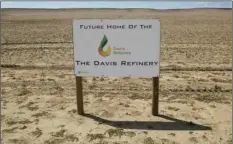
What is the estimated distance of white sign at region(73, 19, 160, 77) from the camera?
6.41m

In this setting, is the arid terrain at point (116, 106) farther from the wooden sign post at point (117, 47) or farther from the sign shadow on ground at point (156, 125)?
the wooden sign post at point (117, 47)

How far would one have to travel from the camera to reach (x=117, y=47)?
6551mm

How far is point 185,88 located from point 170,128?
8.49ft

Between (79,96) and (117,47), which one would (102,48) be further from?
(79,96)

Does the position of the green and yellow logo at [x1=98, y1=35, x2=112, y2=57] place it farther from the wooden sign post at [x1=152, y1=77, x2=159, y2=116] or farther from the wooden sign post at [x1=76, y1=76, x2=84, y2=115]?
the wooden sign post at [x1=152, y1=77, x2=159, y2=116]

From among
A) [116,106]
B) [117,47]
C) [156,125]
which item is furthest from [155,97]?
[117,47]

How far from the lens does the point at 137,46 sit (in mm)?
6492

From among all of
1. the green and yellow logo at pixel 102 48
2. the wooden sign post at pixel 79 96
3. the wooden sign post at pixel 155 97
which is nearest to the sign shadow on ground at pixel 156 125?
the wooden sign post at pixel 155 97

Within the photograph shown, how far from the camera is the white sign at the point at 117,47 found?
641cm

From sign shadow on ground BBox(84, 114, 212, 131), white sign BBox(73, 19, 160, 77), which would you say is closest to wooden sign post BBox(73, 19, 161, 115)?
white sign BBox(73, 19, 160, 77)

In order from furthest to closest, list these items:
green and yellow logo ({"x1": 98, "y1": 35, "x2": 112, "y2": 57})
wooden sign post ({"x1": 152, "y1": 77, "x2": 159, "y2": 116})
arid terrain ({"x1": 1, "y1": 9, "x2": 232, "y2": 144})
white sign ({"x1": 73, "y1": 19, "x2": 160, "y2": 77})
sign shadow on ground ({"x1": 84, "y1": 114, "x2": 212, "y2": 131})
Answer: wooden sign post ({"x1": 152, "y1": 77, "x2": 159, "y2": 116})
green and yellow logo ({"x1": 98, "y1": 35, "x2": 112, "y2": 57})
white sign ({"x1": 73, "y1": 19, "x2": 160, "y2": 77})
sign shadow on ground ({"x1": 84, "y1": 114, "x2": 212, "y2": 131})
arid terrain ({"x1": 1, "y1": 9, "x2": 232, "y2": 144})

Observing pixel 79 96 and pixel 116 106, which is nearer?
pixel 79 96

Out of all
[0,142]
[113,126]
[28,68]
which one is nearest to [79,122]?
[113,126]

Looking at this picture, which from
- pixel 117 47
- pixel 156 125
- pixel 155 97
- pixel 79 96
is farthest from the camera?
pixel 79 96
